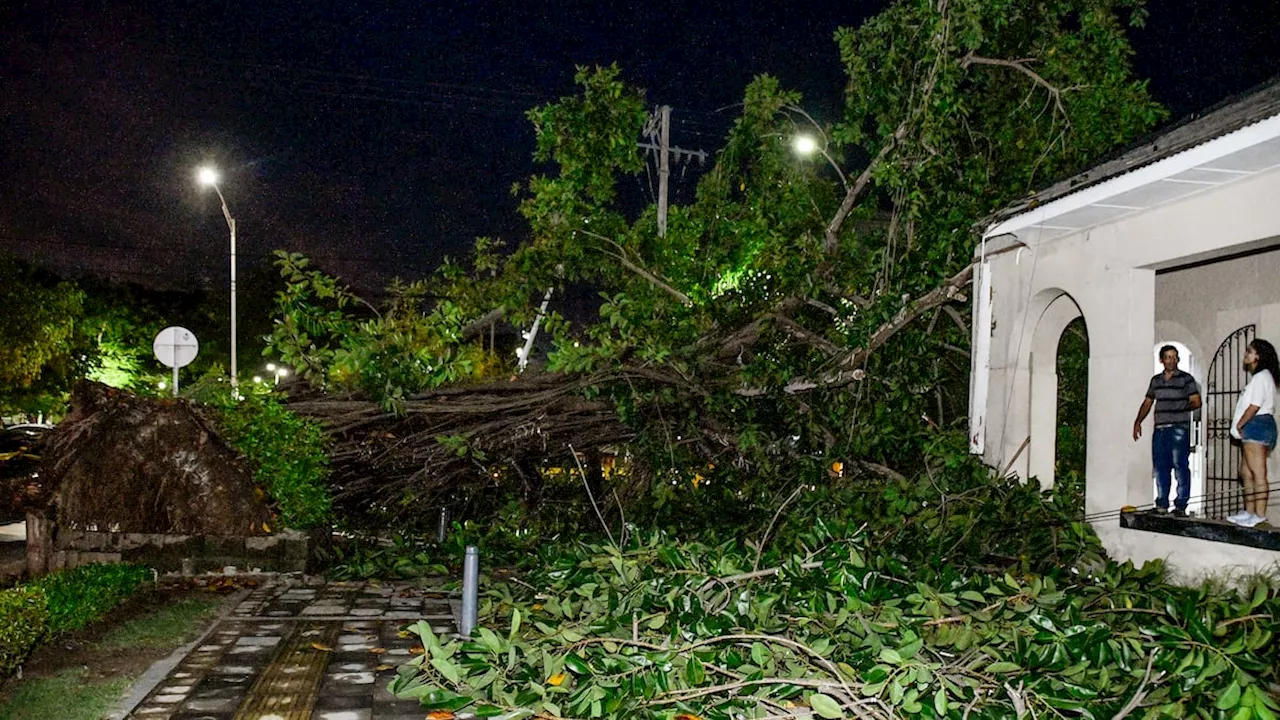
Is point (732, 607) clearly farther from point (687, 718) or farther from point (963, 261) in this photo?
point (963, 261)

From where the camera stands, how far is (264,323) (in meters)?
41.6

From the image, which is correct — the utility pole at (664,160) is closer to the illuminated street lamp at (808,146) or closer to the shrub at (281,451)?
the illuminated street lamp at (808,146)

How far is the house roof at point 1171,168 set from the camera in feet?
20.9

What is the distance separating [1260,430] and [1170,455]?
26.9 inches

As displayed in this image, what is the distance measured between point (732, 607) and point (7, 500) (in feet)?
51.1

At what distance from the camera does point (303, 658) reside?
694 centimetres

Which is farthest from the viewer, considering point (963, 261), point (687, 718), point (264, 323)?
point (264, 323)

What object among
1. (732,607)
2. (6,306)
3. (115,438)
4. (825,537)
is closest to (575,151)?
(115,438)

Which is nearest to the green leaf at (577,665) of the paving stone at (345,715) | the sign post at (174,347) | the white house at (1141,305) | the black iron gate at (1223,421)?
the paving stone at (345,715)

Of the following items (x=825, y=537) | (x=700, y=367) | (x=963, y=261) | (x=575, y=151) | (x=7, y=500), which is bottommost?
(x=7, y=500)

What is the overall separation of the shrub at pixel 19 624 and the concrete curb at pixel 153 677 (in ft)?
2.29

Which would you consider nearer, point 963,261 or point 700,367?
point 963,261

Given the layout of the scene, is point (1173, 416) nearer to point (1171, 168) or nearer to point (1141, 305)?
point (1141, 305)

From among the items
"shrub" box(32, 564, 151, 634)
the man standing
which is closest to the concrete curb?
"shrub" box(32, 564, 151, 634)
